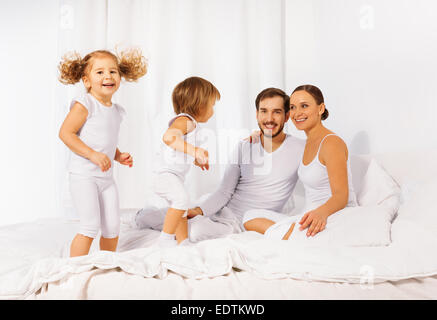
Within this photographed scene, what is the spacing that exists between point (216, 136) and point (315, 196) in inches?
42.1

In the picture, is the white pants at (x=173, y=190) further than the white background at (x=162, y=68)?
No

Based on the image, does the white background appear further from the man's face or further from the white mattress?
the white mattress

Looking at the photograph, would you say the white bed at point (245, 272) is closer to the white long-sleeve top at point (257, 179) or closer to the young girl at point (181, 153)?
the young girl at point (181, 153)

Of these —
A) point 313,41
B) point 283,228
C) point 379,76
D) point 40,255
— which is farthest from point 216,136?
point 40,255

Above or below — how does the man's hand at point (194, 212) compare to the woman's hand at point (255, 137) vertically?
below

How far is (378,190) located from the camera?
4.18ft

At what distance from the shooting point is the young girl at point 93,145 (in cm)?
103

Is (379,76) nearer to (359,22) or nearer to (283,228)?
(359,22)

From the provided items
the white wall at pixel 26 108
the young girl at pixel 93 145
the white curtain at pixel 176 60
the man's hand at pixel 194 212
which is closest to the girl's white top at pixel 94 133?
the young girl at pixel 93 145

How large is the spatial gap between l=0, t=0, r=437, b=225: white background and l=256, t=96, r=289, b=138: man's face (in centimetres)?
58

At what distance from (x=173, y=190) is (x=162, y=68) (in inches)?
48.9

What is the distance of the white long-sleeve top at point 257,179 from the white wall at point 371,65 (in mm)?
464

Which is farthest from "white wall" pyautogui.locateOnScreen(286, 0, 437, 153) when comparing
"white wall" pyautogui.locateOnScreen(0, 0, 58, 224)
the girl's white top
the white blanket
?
"white wall" pyautogui.locateOnScreen(0, 0, 58, 224)

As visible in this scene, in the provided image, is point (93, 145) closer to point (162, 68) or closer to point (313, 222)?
point (313, 222)
